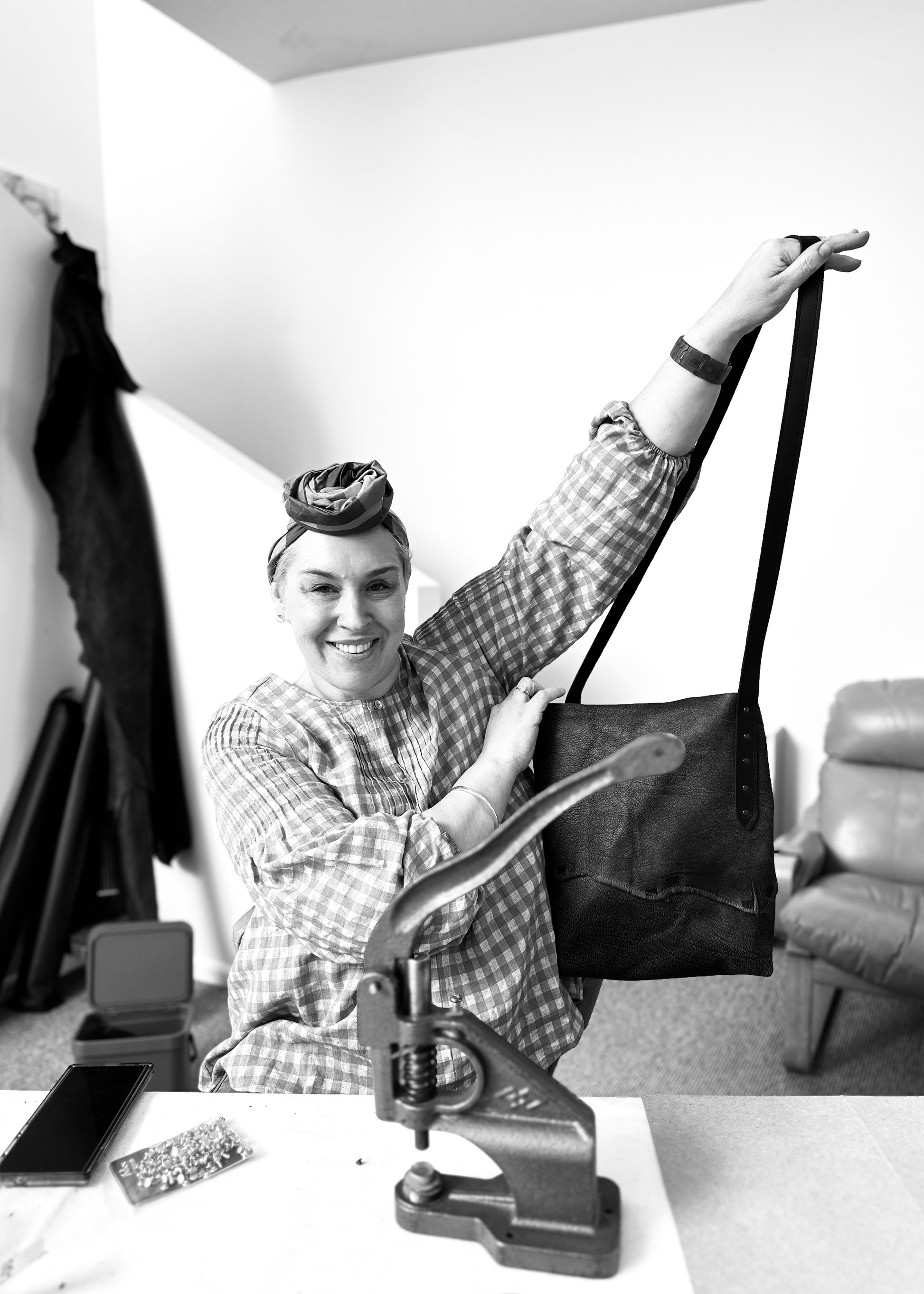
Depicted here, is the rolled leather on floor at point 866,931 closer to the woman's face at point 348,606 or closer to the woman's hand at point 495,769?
the woman's hand at point 495,769

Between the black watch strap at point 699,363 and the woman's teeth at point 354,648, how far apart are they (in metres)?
0.55

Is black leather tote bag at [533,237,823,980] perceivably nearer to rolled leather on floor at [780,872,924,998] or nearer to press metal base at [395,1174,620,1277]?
press metal base at [395,1174,620,1277]

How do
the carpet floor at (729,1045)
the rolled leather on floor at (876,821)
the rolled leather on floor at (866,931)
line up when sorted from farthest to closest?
the rolled leather on floor at (876,821)
the carpet floor at (729,1045)
the rolled leather on floor at (866,931)

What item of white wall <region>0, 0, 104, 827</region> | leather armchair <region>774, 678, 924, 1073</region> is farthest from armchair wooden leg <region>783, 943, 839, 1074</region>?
white wall <region>0, 0, 104, 827</region>

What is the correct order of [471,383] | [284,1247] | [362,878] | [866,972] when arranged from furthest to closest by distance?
[471,383]
[866,972]
[362,878]
[284,1247]

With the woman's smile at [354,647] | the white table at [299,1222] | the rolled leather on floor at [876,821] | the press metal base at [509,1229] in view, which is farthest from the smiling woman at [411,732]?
the rolled leather on floor at [876,821]

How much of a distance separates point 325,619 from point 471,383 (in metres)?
2.32

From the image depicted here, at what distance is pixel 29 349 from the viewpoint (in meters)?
3.29

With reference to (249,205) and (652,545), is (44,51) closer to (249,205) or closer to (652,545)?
(249,205)

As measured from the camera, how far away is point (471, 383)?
359 cm

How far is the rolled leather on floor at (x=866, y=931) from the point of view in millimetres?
2633

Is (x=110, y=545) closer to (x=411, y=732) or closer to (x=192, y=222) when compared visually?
(x=192, y=222)

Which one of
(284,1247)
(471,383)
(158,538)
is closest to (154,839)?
(158,538)

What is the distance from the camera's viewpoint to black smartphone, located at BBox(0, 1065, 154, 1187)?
1.03m
